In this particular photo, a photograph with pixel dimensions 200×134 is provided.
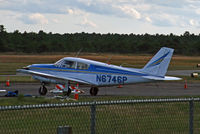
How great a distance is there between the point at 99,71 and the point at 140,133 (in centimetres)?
1439

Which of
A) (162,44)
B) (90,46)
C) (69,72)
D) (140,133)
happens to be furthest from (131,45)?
(140,133)

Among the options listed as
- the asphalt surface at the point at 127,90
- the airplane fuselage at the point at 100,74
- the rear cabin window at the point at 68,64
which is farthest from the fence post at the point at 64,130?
the rear cabin window at the point at 68,64

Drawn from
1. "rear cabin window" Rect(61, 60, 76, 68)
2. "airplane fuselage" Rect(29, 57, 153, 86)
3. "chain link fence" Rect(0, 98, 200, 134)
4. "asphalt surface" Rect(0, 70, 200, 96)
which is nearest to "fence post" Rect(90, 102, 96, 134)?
"chain link fence" Rect(0, 98, 200, 134)

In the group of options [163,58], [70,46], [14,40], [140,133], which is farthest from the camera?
[14,40]

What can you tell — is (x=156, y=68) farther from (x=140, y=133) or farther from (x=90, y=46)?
(x=90, y=46)

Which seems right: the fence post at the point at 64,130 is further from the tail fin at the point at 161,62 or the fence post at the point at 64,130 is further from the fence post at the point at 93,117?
the tail fin at the point at 161,62

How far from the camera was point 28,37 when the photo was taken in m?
126

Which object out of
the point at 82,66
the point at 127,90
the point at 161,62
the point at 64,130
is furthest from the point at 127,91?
the point at 64,130

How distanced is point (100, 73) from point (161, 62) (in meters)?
3.20

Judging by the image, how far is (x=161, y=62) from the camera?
80.0ft

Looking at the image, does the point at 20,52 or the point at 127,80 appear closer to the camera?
the point at 127,80

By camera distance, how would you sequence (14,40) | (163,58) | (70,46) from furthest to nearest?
(14,40)
(70,46)
(163,58)

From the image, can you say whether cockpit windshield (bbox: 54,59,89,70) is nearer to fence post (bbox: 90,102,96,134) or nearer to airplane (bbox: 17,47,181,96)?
airplane (bbox: 17,47,181,96)

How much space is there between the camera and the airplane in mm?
24406
